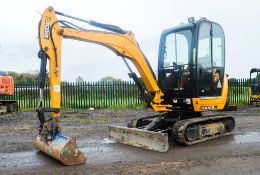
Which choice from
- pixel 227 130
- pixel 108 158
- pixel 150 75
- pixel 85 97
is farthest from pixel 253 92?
pixel 108 158

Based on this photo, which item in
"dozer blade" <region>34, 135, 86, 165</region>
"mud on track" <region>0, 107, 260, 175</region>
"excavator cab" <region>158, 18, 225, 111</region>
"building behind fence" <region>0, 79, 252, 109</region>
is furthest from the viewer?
"building behind fence" <region>0, 79, 252, 109</region>

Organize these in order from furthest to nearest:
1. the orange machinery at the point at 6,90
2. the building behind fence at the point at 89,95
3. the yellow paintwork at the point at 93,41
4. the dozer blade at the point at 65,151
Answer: the building behind fence at the point at 89,95 → the orange machinery at the point at 6,90 → the yellow paintwork at the point at 93,41 → the dozer blade at the point at 65,151

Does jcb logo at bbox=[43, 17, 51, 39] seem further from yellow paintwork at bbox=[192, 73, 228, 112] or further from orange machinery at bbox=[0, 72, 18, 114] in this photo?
orange machinery at bbox=[0, 72, 18, 114]

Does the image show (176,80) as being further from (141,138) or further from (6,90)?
(6,90)

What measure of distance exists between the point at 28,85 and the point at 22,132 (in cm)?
1102

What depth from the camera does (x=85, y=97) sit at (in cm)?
2177

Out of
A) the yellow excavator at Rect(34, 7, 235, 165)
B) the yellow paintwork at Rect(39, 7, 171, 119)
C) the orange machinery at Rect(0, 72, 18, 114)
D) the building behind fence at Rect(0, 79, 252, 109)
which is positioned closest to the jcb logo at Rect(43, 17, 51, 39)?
the yellow paintwork at Rect(39, 7, 171, 119)

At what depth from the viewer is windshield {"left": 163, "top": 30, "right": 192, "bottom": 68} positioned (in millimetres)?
9172

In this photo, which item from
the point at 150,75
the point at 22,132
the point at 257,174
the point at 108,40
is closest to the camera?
the point at 257,174

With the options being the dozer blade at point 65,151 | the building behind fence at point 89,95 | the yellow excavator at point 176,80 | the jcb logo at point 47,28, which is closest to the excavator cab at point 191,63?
the yellow excavator at point 176,80

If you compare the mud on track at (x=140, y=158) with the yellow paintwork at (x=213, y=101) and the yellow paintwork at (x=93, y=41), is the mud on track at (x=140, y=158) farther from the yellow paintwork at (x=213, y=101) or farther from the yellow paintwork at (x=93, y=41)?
the yellow paintwork at (x=93, y=41)

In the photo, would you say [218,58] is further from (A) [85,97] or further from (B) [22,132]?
(A) [85,97]

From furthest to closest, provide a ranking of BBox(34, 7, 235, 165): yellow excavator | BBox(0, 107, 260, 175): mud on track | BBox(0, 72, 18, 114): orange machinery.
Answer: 1. BBox(0, 72, 18, 114): orange machinery
2. BBox(34, 7, 235, 165): yellow excavator
3. BBox(0, 107, 260, 175): mud on track

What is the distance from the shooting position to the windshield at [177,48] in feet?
30.1
